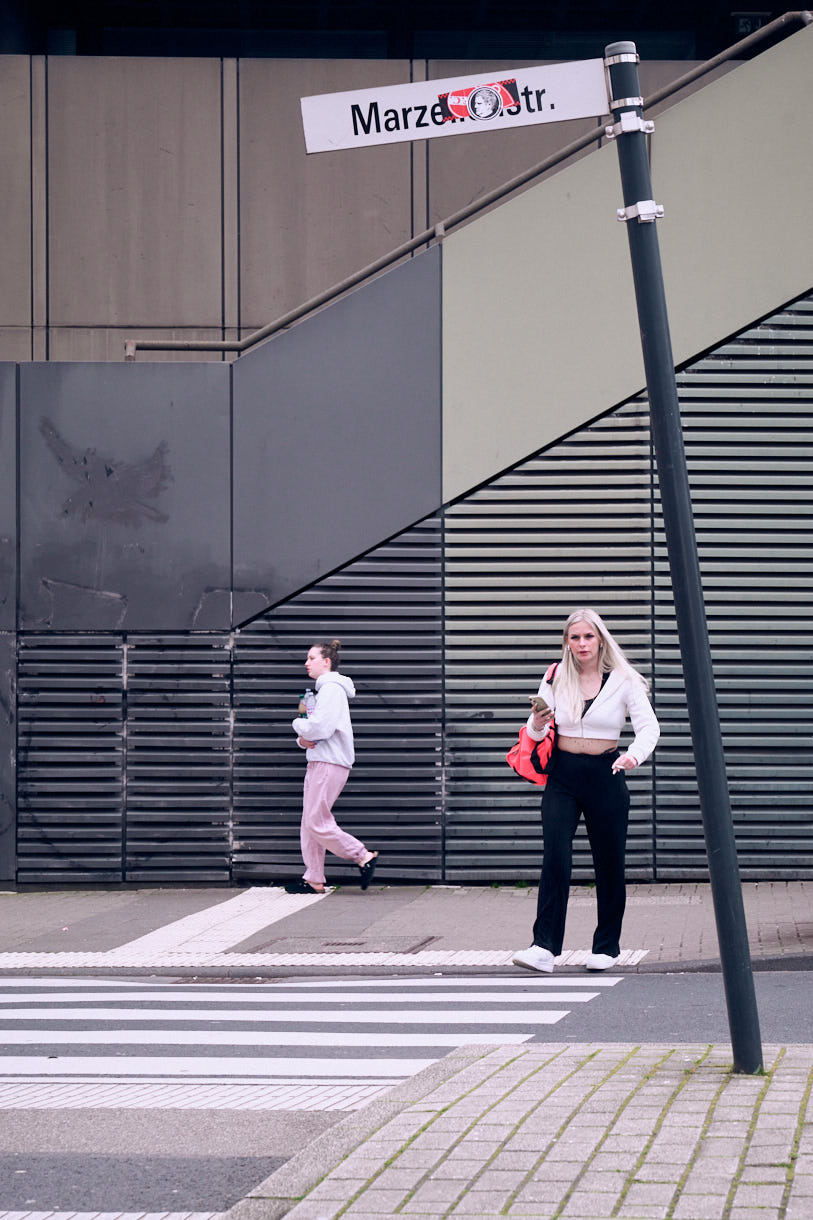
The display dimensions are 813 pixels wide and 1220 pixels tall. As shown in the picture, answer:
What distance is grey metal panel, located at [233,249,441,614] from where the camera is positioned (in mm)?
12305

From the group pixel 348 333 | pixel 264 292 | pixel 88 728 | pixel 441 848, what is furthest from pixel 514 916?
pixel 264 292

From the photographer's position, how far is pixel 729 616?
1209 cm

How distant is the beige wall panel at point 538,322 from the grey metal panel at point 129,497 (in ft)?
6.27

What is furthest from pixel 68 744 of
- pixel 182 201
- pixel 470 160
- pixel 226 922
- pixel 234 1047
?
pixel 470 160

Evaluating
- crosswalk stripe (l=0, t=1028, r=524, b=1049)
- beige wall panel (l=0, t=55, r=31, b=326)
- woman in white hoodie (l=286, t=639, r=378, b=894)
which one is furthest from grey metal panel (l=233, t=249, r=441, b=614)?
crosswalk stripe (l=0, t=1028, r=524, b=1049)

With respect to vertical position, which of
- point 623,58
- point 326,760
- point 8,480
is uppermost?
point 623,58

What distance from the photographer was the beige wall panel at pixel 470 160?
50.4ft

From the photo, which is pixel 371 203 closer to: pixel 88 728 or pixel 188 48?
pixel 188 48

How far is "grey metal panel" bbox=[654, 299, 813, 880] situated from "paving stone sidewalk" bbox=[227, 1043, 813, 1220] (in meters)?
6.77

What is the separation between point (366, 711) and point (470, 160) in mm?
6076

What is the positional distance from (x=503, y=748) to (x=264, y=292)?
220 inches

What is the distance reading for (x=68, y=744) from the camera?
12445mm

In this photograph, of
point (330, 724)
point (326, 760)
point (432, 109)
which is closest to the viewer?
point (432, 109)

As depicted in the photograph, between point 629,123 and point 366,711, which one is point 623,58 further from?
point 366,711
